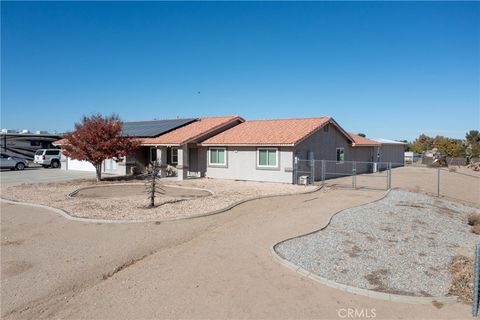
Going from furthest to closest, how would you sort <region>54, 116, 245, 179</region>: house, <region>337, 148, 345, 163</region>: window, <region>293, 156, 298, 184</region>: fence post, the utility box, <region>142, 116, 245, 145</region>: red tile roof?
<region>337, 148, 345, 163</region>: window, <region>142, 116, 245, 145</region>: red tile roof, <region>54, 116, 245, 179</region>: house, <region>293, 156, 298, 184</region>: fence post, the utility box

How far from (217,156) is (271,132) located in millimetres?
4288

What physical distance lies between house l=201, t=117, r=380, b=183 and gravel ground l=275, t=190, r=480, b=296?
28.3 ft

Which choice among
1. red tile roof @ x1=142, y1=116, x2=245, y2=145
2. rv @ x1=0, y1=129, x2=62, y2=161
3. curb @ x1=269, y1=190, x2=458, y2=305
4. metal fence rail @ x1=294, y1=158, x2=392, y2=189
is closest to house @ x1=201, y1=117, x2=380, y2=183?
metal fence rail @ x1=294, y1=158, x2=392, y2=189

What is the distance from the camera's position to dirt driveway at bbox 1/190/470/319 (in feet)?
17.8

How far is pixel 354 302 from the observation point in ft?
18.6

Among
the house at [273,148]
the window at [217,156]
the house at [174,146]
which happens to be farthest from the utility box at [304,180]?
the house at [174,146]

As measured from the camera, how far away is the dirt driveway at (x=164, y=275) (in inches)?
214

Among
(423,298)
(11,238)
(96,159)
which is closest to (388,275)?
(423,298)

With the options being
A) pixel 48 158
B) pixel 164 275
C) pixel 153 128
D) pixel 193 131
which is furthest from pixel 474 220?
pixel 48 158

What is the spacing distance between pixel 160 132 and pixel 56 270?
21708mm

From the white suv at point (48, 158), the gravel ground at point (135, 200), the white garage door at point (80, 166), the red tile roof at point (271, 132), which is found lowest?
the gravel ground at point (135, 200)

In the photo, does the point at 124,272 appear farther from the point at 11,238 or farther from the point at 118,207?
the point at 118,207

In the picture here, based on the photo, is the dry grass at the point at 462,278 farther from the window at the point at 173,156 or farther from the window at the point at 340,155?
the window at the point at 173,156

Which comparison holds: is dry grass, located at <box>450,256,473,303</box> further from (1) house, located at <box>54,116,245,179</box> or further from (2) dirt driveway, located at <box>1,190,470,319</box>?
(1) house, located at <box>54,116,245,179</box>
